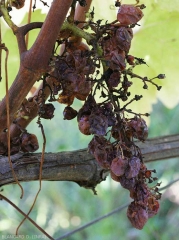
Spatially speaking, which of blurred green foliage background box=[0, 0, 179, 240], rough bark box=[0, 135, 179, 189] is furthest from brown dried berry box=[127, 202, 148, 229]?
blurred green foliage background box=[0, 0, 179, 240]

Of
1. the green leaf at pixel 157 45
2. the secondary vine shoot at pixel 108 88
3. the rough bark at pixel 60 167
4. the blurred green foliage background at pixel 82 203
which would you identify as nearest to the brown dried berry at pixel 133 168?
the secondary vine shoot at pixel 108 88

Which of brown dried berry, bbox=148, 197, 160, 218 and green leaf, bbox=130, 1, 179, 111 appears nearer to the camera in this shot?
brown dried berry, bbox=148, 197, 160, 218

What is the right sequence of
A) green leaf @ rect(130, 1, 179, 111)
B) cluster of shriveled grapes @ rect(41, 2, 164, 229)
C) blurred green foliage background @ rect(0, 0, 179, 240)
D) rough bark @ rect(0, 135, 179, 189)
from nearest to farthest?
1. cluster of shriveled grapes @ rect(41, 2, 164, 229)
2. rough bark @ rect(0, 135, 179, 189)
3. green leaf @ rect(130, 1, 179, 111)
4. blurred green foliage background @ rect(0, 0, 179, 240)

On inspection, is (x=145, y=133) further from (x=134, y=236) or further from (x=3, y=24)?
(x=134, y=236)

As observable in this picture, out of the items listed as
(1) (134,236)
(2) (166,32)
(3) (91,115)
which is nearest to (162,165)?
(1) (134,236)

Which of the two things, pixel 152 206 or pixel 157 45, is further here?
pixel 157 45

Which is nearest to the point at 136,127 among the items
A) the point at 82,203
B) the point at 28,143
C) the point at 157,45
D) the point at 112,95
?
the point at 112,95

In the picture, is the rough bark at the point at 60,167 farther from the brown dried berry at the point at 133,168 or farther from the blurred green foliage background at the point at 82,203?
the blurred green foliage background at the point at 82,203

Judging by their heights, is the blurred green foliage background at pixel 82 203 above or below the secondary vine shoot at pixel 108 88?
below

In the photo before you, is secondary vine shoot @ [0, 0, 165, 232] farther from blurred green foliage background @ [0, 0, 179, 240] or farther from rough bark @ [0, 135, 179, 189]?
blurred green foliage background @ [0, 0, 179, 240]

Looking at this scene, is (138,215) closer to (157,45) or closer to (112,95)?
(112,95)

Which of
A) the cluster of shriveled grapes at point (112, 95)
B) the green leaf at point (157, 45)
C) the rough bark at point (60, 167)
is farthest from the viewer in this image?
the green leaf at point (157, 45)

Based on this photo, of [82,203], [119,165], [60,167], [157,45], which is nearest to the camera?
[119,165]

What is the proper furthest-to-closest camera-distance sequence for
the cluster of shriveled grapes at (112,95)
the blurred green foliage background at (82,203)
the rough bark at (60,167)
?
the blurred green foliage background at (82,203) < the rough bark at (60,167) < the cluster of shriveled grapes at (112,95)
